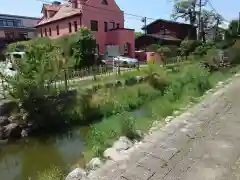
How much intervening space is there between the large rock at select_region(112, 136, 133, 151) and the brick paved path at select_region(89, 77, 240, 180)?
0.26 m

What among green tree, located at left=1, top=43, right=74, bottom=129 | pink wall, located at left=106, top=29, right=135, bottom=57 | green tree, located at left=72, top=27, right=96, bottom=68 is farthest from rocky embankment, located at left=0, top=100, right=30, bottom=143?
pink wall, located at left=106, top=29, right=135, bottom=57

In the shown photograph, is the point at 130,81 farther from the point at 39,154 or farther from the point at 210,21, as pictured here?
the point at 210,21

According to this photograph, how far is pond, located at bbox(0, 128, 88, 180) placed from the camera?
259 inches

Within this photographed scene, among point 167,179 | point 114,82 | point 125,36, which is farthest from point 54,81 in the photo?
point 125,36

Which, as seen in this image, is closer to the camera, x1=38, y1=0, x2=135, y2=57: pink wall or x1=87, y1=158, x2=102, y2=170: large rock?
x1=87, y1=158, x2=102, y2=170: large rock

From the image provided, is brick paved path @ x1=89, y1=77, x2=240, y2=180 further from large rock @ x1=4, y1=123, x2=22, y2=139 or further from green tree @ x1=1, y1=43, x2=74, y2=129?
large rock @ x1=4, y1=123, x2=22, y2=139

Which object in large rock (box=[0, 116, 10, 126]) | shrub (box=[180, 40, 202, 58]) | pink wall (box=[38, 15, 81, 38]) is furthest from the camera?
shrub (box=[180, 40, 202, 58])

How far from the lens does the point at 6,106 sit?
30.7 feet

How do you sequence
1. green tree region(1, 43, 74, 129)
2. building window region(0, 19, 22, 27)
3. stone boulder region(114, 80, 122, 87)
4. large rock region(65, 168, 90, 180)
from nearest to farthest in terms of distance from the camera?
1. large rock region(65, 168, 90, 180)
2. green tree region(1, 43, 74, 129)
3. stone boulder region(114, 80, 122, 87)
4. building window region(0, 19, 22, 27)

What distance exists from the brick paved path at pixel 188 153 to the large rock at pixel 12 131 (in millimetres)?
5049

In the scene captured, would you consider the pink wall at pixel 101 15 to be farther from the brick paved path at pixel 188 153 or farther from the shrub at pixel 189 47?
the brick paved path at pixel 188 153

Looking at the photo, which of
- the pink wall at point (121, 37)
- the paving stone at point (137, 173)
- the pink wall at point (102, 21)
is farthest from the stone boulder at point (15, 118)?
the pink wall at point (121, 37)

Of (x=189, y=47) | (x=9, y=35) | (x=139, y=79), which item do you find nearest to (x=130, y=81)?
(x=139, y=79)

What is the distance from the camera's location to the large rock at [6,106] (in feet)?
30.3
